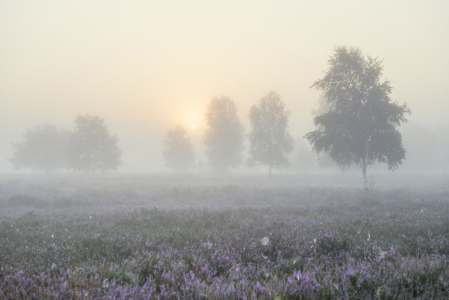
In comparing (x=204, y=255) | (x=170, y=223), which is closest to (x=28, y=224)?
(x=170, y=223)

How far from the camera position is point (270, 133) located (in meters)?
36.7

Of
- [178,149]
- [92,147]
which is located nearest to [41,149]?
[92,147]

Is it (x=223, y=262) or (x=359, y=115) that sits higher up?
(x=359, y=115)

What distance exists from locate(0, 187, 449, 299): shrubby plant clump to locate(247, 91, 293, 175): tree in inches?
1109

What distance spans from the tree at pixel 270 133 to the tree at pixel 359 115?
18017 mm

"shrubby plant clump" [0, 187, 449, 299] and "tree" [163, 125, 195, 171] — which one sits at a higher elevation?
"tree" [163, 125, 195, 171]

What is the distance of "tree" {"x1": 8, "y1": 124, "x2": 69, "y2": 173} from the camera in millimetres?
44312

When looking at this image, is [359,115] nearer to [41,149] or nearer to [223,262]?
[223,262]

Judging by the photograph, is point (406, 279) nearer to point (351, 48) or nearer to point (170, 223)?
point (170, 223)

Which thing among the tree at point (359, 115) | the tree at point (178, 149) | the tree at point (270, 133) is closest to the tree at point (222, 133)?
the tree at point (270, 133)

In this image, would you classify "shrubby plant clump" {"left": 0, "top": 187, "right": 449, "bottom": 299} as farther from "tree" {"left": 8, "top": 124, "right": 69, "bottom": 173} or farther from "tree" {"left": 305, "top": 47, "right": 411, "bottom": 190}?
"tree" {"left": 8, "top": 124, "right": 69, "bottom": 173}

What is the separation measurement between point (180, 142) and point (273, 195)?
135 feet

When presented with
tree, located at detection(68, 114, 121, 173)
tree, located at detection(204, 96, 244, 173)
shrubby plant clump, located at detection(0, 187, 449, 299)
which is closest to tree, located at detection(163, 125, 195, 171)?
tree, located at detection(204, 96, 244, 173)

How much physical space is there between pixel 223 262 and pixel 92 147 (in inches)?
1681
